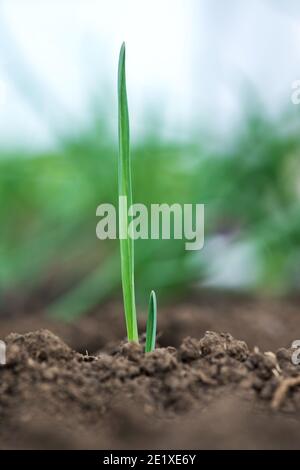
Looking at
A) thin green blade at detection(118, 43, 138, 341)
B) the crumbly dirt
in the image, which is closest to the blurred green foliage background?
thin green blade at detection(118, 43, 138, 341)

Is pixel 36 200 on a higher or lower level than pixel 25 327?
higher

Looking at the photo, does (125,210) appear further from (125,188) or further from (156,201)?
(156,201)

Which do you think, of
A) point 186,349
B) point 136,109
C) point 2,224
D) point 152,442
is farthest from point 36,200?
point 152,442

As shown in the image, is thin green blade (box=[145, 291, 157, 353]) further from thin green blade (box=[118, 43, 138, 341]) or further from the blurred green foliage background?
the blurred green foliage background

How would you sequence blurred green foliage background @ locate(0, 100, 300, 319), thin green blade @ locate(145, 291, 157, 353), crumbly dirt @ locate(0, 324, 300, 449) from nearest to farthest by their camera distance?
crumbly dirt @ locate(0, 324, 300, 449) < thin green blade @ locate(145, 291, 157, 353) < blurred green foliage background @ locate(0, 100, 300, 319)

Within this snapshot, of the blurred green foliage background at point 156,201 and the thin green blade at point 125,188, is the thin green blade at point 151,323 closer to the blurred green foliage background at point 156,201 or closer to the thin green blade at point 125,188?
the thin green blade at point 125,188

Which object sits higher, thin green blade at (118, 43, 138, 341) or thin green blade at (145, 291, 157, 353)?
thin green blade at (118, 43, 138, 341)

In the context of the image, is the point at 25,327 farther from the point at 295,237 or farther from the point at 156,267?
the point at 295,237
